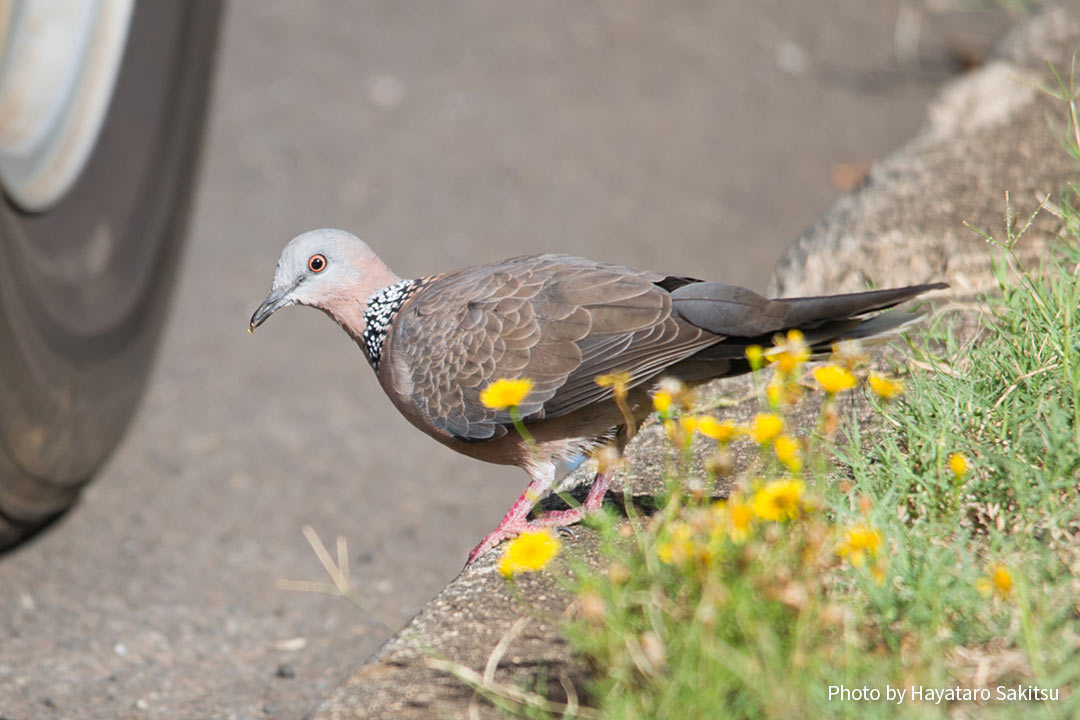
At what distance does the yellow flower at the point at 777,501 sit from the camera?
1909mm

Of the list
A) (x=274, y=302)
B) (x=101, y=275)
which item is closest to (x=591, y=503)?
(x=274, y=302)

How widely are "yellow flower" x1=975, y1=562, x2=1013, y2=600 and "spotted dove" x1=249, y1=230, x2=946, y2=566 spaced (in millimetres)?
652

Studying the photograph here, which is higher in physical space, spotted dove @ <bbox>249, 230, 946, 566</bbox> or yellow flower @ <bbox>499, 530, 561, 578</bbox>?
spotted dove @ <bbox>249, 230, 946, 566</bbox>

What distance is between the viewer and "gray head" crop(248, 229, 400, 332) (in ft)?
9.77

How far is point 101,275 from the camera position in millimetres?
4371

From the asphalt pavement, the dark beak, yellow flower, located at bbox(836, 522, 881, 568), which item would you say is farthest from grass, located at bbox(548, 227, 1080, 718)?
the asphalt pavement

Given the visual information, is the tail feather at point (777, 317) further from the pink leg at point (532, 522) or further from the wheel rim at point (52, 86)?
the wheel rim at point (52, 86)

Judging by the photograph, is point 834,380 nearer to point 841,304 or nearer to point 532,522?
point 841,304

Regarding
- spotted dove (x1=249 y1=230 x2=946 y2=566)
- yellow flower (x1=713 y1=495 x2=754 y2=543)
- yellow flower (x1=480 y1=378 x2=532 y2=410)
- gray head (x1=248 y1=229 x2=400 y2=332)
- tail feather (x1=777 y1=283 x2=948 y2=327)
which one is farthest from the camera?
gray head (x1=248 y1=229 x2=400 y2=332)

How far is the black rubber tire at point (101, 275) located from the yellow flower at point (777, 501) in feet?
8.54

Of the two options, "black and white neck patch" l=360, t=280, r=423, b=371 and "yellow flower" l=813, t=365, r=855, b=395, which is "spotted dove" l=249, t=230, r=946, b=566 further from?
"yellow flower" l=813, t=365, r=855, b=395

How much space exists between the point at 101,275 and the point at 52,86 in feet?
2.23

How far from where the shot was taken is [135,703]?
348cm

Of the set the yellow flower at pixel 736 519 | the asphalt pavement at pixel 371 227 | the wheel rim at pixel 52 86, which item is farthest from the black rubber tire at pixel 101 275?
the yellow flower at pixel 736 519
